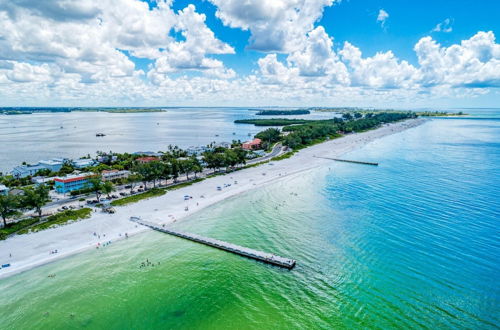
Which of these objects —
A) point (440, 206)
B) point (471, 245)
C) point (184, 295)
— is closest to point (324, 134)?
point (440, 206)

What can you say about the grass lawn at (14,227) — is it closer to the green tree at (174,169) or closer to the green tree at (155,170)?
the green tree at (155,170)

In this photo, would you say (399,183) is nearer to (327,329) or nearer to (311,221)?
(311,221)

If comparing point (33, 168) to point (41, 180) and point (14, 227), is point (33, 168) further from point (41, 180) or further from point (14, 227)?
point (14, 227)

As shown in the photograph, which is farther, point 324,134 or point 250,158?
point 324,134

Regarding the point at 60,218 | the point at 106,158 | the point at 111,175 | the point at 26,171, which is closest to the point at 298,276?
the point at 60,218

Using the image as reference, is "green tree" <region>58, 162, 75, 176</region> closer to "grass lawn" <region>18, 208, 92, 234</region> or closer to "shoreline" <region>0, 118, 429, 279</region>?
"grass lawn" <region>18, 208, 92, 234</region>

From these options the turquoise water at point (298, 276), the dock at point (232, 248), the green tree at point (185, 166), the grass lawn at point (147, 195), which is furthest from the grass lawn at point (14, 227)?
the green tree at point (185, 166)
